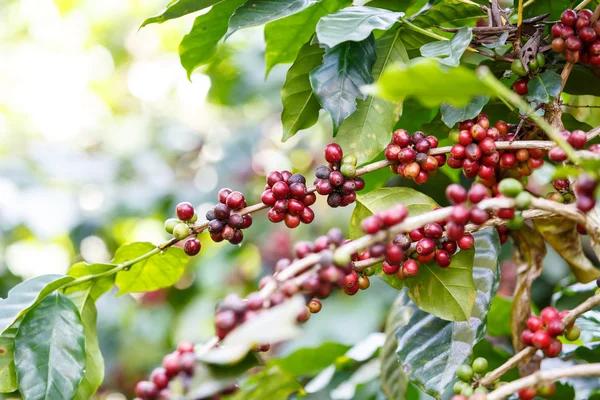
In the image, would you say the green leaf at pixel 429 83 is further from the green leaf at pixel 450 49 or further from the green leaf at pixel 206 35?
the green leaf at pixel 206 35

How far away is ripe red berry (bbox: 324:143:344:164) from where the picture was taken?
702 mm

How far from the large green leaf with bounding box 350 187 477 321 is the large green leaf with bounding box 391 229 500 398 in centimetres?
2

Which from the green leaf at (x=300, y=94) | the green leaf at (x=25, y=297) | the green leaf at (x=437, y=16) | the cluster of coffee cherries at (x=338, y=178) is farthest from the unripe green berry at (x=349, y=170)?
the green leaf at (x=25, y=297)

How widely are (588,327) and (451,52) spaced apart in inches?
19.2

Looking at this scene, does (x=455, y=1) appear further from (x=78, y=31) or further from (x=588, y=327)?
(x=78, y=31)

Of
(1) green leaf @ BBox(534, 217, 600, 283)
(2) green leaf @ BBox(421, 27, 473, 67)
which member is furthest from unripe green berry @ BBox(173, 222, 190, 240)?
(1) green leaf @ BBox(534, 217, 600, 283)

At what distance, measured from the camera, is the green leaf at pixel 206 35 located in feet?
2.65

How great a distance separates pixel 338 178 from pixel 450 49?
0.19 metres

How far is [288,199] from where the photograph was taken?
712 mm

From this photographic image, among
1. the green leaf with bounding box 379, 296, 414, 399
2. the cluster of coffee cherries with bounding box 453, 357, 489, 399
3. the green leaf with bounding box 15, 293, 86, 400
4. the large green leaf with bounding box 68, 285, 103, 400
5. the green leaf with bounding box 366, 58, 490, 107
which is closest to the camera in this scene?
the green leaf with bounding box 366, 58, 490, 107

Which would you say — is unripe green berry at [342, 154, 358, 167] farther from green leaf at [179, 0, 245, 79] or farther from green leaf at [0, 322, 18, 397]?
green leaf at [0, 322, 18, 397]

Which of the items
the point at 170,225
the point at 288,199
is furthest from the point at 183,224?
the point at 288,199

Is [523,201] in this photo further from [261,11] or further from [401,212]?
[261,11]

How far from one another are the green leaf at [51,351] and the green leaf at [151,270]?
0.12m
